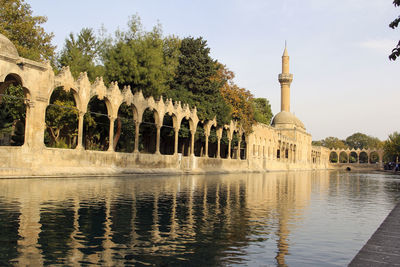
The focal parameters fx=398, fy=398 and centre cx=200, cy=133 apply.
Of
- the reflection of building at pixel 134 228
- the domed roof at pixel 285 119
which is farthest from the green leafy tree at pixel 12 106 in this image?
the domed roof at pixel 285 119

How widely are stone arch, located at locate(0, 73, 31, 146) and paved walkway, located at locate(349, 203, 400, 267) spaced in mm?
17116

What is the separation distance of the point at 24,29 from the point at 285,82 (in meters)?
62.8

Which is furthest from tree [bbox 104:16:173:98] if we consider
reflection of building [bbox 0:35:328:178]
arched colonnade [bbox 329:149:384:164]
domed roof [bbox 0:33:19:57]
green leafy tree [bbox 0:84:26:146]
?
arched colonnade [bbox 329:149:384:164]

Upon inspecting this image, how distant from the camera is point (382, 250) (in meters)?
5.52

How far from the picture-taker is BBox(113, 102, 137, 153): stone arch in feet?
101

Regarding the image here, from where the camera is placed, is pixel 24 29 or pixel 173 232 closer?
pixel 173 232

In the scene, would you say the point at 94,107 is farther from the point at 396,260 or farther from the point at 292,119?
the point at 292,119

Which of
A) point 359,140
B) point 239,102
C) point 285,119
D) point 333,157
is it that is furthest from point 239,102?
point 359,140

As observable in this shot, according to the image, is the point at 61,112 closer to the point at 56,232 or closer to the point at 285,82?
the point at 56,232

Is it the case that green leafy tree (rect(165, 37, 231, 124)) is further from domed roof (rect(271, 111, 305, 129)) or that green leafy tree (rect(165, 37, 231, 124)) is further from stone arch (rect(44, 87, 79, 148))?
domed roof (rect(271, 111, 305, 129))

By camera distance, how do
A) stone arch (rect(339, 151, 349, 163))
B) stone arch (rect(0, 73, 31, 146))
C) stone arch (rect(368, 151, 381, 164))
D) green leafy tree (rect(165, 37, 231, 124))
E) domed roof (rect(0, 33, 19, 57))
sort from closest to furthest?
domed roof (rect(0, 33, 19, 57)) → stone arch (rect(0, 73, 31, 146)) → green leafy tree (rect(165, 37, 231, 124)) → stone arch (rect(368, 151, 381, 164)) → stone arch (rect(339, 151, 349, 163))

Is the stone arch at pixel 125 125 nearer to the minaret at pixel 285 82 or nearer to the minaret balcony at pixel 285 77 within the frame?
the minaret balcony at pixel 285 77

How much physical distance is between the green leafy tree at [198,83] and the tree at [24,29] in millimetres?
12135

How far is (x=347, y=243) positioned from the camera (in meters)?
6.48
